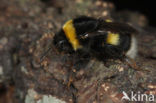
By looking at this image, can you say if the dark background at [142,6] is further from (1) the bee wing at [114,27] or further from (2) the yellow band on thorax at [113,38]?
(2) the yellow band on thorax at [113,38]

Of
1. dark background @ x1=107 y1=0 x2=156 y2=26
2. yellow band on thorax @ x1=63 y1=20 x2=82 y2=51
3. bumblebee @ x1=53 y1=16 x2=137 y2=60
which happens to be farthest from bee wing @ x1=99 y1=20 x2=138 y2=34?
dark background @ x1=107 y1=0 x2=156 y2=26

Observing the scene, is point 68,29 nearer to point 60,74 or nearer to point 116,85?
point 60,74

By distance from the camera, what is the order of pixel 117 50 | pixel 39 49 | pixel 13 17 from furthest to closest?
pixel 13 17, pixel 39 49, pixel 117 50

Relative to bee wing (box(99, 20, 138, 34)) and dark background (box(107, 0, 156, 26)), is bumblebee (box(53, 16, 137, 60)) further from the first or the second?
dark background (box(107, 0, 156, 26))

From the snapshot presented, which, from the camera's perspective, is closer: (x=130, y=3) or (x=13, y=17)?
(x=13, y=17)

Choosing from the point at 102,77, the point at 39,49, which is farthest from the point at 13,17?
the point at 102,77

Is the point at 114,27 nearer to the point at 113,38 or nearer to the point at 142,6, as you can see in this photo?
the point at 113,38

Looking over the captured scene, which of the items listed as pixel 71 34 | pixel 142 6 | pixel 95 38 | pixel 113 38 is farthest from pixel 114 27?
pixel 142 6
